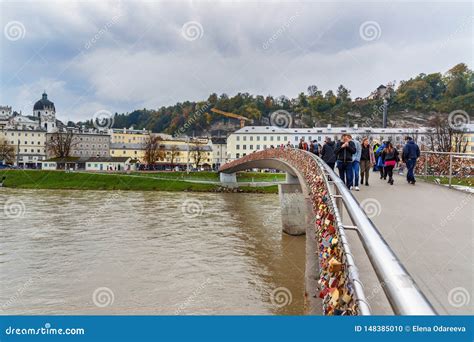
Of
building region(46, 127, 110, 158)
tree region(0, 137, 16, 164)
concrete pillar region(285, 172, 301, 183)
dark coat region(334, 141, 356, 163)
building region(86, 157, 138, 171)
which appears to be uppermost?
building region(46, 127, 110, 158)

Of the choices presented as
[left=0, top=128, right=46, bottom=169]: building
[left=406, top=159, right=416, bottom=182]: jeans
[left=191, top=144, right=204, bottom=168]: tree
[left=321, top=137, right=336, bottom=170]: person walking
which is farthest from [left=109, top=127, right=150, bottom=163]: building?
[left=406, top=159, right=416, bottom=182]: jeans

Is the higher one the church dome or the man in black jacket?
the church dome

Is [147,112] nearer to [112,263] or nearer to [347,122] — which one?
[347,122]

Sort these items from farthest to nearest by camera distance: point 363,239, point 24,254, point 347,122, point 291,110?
point 291,110 → point 347,122 → point 24,254 → point 363,239

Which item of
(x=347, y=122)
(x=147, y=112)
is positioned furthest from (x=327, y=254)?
(x=147, y=112)

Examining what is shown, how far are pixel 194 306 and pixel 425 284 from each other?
5.99 meters

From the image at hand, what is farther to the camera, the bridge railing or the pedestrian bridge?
the bridge railing

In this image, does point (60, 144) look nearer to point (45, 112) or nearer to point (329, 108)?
point (45, 112)

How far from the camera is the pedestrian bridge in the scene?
234 centimetres

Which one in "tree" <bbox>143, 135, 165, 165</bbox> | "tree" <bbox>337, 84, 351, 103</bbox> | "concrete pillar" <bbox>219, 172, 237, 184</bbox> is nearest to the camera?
"concrete pillar" <bbox>219, 172, 237, 184</bbox>

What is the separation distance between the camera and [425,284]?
4371mm

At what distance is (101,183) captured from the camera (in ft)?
179

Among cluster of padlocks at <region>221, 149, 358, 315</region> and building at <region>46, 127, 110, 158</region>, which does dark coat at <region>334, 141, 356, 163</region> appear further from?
building at <region>46, 127, 110, 158</region>

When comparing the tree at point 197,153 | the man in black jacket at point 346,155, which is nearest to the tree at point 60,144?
the tree at point 197,153
